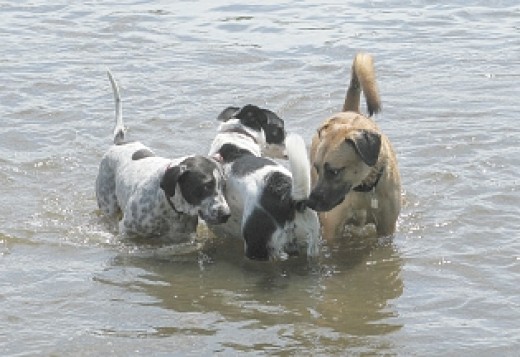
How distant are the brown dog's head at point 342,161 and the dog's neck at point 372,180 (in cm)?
6

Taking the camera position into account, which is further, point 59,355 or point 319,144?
point 319,144

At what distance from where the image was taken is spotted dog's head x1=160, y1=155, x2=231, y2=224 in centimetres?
818

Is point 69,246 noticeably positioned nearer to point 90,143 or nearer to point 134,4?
point 90,143

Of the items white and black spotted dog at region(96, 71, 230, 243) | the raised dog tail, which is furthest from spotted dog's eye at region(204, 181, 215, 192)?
the raised dog tail

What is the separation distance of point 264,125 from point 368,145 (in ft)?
4.94

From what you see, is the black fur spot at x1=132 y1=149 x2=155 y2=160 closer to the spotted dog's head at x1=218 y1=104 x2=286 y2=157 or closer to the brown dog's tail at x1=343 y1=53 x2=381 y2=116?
the spotted dog's head at x1=218 y1=104 x2=286 y2=157

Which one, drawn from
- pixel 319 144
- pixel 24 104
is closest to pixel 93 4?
pixel 24 104

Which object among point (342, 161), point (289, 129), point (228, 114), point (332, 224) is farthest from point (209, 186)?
point (289, 129)

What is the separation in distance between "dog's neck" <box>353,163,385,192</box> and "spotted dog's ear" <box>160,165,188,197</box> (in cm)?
130

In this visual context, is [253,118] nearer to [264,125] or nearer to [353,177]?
[264,125]

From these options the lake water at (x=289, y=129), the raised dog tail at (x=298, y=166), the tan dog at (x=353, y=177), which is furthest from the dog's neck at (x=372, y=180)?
the raised dog tail at (x=298, y=166)

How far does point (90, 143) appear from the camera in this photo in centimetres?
1144

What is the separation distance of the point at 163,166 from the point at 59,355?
2.47 metres

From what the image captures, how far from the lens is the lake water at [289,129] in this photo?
6.96m
